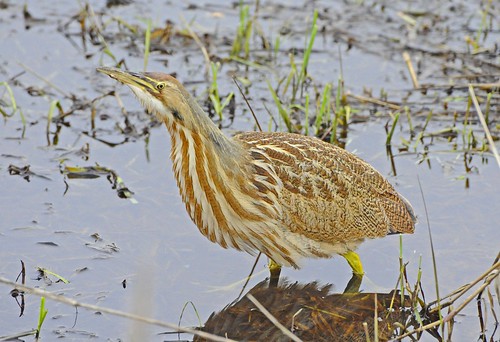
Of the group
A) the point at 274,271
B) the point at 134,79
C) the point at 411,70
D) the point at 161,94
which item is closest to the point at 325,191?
the point at 274,271

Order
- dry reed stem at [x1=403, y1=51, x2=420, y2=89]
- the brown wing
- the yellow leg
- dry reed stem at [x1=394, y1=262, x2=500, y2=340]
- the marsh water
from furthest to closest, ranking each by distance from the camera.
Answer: dry reed stem at [x1=403, y1=51, x2=420, y2=89] → the yellow leg → the marsh water → the brown wing → dry reed stem at [x1=394, y1=262, x2=500, y2=340]

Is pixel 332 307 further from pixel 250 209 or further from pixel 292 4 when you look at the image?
pixel 292 4

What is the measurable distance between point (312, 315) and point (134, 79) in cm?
136

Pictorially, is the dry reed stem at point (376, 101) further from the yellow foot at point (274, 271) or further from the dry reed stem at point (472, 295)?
the dry reed stem at point (472, 295)

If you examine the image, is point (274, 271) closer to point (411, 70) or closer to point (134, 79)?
point (134, 79)

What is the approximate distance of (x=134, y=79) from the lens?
418 cm

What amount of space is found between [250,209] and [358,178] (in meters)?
0.67

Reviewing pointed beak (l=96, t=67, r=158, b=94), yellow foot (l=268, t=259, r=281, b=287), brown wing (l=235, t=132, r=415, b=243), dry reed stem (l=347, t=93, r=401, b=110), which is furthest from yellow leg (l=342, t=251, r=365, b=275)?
dry reed stem (l=347, t=93, r=401, b=110)

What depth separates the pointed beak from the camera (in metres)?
4.17

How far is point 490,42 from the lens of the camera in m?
7.52

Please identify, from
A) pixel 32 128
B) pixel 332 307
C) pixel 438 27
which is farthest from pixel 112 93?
pixel 438 27

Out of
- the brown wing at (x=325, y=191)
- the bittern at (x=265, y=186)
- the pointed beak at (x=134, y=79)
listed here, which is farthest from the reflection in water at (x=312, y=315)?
the pointed beak at (x=134, y=79)

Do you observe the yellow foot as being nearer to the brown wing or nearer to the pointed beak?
the brown wing

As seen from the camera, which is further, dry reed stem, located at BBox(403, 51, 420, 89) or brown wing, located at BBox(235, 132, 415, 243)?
dry reed stem, located at BBox(403, 51, 420, 89)
